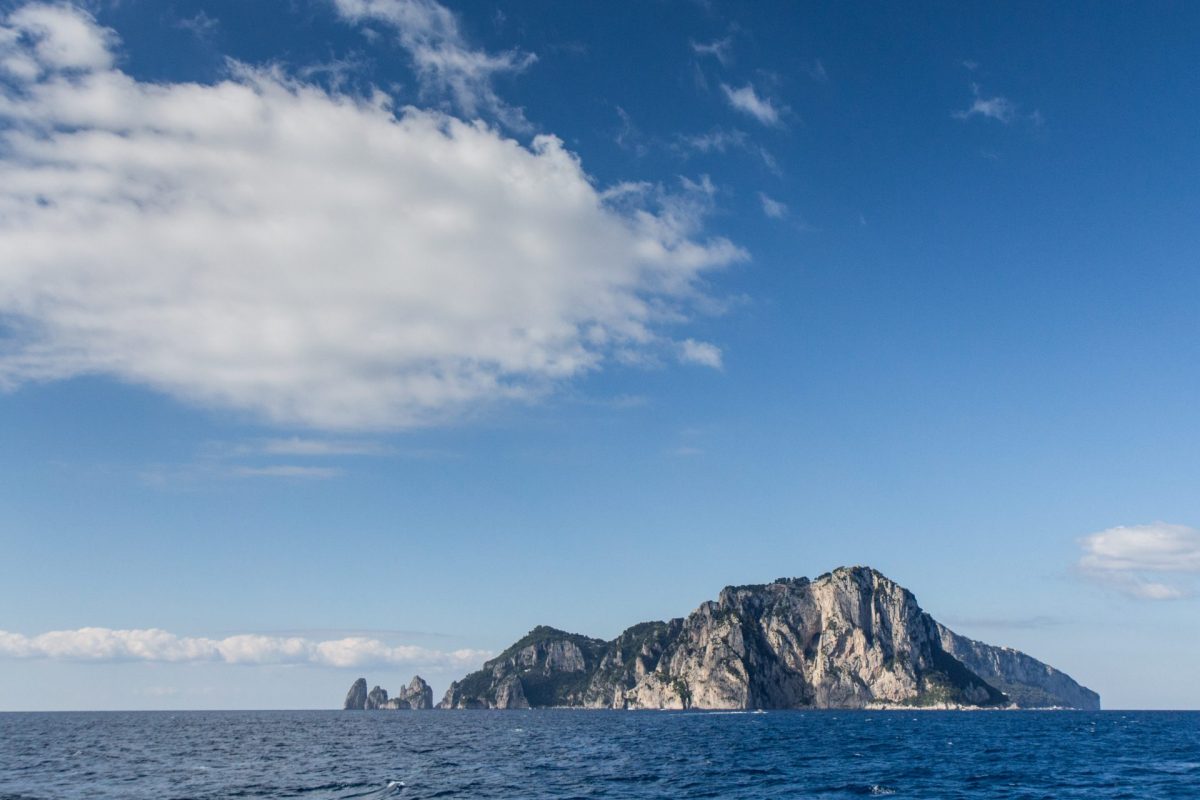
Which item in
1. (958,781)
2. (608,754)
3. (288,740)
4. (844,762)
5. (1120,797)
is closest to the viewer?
(1120,797)

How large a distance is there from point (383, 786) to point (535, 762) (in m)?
28.5

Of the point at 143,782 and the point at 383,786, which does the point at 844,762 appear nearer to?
the point at 383,786

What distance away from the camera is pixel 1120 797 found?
69.1 m

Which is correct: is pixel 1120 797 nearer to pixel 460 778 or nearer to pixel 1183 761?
pixel 1183 761

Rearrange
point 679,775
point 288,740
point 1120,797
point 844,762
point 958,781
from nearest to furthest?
point 1120,797, point 958,781, point 679,775, point 844,762, point 288,740

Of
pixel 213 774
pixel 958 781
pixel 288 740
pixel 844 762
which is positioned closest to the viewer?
pixel 958 781

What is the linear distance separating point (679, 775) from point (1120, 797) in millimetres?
39798

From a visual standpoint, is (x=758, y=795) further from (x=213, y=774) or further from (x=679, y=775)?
(x=213, y=774)

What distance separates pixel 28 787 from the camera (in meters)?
81.5

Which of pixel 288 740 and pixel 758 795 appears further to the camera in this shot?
pixel 288 740

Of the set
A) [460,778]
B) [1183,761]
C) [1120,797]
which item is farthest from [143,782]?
[1183,761]

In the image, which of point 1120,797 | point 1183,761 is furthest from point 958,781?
point 1183,761

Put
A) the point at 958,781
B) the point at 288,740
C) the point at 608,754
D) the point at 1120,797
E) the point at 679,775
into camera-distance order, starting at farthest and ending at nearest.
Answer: the point at 288,740
the point at 608,754
the point at 679,775
the point at 958,781
the point at 1120,797

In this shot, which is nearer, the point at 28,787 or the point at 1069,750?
the point at 28,787
